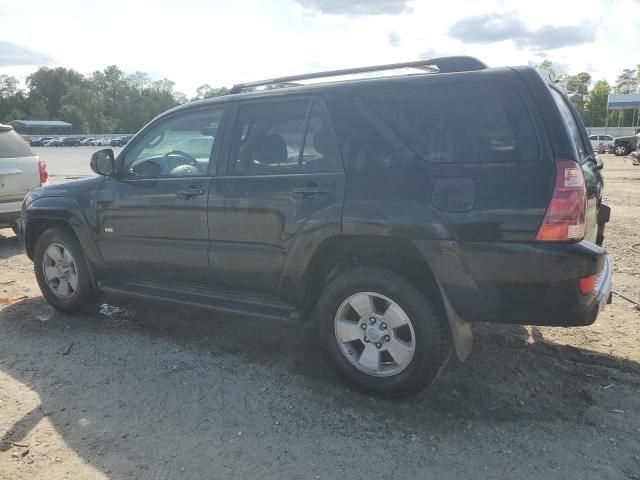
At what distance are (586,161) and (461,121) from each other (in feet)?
3.32

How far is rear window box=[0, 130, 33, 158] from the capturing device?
25.5ft

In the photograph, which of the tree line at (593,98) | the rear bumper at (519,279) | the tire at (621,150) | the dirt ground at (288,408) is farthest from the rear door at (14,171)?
the tree line at (593,98)

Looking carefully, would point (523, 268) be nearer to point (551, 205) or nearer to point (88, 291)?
point (551, 205)

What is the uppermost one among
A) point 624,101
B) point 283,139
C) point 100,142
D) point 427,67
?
point 624,101

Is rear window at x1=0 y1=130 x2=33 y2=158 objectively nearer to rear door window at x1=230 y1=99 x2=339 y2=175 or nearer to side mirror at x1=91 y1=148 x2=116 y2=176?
side mirror at x1=91 y1=148 x2=116 y2=176

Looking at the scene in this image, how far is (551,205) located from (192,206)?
8.14 feet

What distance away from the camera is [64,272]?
495 cm

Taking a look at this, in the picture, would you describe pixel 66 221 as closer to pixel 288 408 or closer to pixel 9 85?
pixel 288 408

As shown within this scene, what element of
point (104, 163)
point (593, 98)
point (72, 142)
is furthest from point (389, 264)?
point (593, 98)

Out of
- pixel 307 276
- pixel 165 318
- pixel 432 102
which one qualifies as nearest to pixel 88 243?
pixel 165 318

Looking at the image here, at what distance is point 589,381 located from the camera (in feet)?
11.6

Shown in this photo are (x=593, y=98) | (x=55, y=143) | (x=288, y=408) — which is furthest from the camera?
(x=593, y=98)

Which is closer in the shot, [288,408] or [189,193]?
[288,408]

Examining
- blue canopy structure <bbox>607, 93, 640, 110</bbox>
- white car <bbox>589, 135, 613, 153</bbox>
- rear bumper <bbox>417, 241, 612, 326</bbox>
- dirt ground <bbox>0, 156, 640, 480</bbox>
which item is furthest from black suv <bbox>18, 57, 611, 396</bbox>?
blue canopy structure <bbox>607, 93, 640, 110</bbox>
